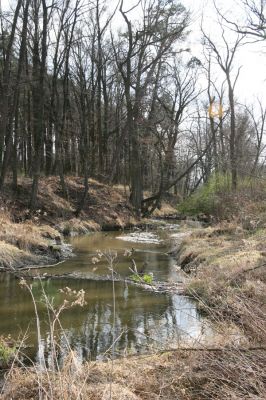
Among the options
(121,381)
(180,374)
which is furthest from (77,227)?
(180,374)

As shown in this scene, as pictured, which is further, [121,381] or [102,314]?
[102,314]

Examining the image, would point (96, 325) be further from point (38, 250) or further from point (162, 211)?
point (162, 211)

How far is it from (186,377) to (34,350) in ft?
8.47

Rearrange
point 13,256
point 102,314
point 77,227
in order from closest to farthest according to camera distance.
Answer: point 102,314
point 13,256
point 77,227

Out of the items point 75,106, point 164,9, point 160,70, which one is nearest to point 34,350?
point 164,9

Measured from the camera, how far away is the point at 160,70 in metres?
31.1

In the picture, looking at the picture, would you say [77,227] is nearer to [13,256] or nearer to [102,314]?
[13,256]

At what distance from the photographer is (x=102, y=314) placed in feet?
27.7

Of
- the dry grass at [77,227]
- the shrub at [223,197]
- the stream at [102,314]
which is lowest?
the stream at [102,314]

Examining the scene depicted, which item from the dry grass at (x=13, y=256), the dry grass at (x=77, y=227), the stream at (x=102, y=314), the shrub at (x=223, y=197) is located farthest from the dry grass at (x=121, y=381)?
the dry grass at (x=77, y=227)

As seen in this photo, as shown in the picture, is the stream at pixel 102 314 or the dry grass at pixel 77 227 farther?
the dry grass at pixel 77 227

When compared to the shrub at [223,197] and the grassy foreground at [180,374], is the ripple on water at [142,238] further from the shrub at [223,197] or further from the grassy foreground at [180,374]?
the grassy foreground at [180,374]

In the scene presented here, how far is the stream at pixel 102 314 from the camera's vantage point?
21.8 feet

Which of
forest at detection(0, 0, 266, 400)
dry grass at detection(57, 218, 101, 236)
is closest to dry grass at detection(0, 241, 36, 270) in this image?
forest at detection(0, 0, 266, 400)
